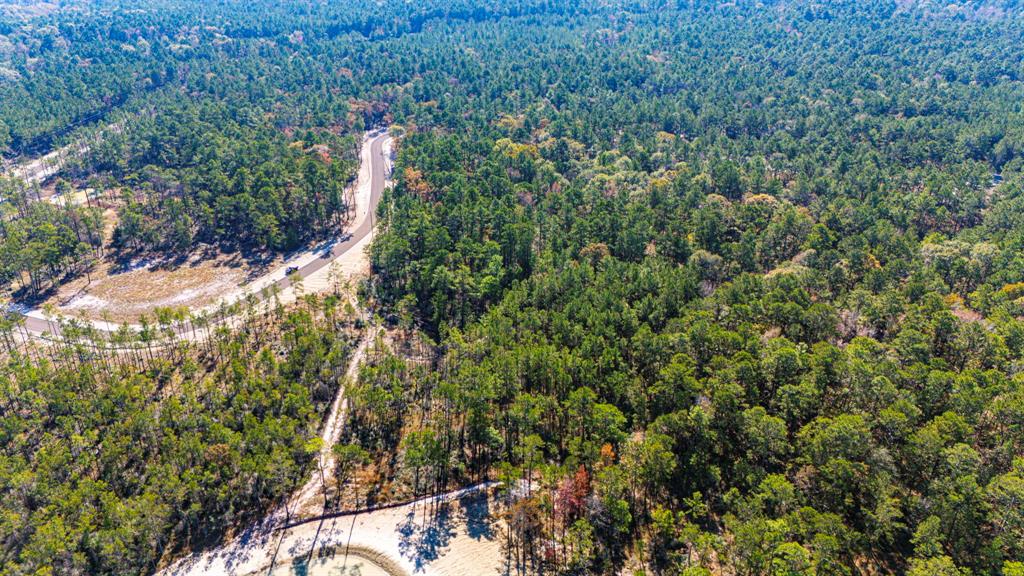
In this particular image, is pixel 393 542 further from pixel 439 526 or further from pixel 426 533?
pixel 439 526

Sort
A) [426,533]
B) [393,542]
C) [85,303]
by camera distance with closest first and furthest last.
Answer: [393,542] → [426,533] → [85,303]

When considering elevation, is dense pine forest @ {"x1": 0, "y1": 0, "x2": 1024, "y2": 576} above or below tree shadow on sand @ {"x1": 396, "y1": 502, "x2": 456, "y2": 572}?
above

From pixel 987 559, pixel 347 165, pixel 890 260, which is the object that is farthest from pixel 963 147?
pixel 347 165

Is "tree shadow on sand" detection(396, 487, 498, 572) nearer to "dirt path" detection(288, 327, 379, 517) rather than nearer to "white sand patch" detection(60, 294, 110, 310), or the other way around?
"dirt path" detection(288, 327, 379, 517)

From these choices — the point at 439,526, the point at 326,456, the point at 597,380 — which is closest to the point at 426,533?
the point at 439,526

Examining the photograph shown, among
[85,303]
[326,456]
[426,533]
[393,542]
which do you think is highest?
[85,303]

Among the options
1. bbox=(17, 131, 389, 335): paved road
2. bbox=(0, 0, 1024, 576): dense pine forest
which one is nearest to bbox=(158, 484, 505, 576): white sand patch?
bbox=(0, 0, 1024, 576): dense pine forest

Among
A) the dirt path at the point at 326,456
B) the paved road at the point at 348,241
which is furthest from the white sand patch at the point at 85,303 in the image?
the dirt path at the point at 326,456

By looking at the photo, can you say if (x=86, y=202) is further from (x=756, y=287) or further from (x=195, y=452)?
(x=756, y=287)
